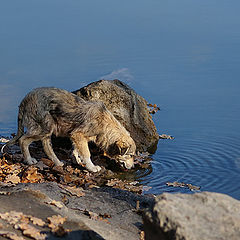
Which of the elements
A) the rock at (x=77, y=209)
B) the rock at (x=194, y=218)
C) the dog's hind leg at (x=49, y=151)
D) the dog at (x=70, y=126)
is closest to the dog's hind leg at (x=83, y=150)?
the dog at (x=70, y=126)

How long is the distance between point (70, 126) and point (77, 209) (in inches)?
139

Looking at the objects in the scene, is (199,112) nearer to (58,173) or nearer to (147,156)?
(147,156)

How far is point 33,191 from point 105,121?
3897 millimetres

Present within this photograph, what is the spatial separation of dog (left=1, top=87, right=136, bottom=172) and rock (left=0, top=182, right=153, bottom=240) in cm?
208

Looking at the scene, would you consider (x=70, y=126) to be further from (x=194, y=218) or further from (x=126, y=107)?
(x=194, y=218)

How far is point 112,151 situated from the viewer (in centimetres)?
1168

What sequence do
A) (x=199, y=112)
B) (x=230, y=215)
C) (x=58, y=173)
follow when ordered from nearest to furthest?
(x=230, y=215) → (x=58, y=173) → (x=199, y=112)

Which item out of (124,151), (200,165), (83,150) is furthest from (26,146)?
(200,165)

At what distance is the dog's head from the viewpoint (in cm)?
1152

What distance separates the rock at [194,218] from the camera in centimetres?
497

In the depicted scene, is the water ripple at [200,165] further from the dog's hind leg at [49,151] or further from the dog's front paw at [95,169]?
the dog's hind leg at [49,151]

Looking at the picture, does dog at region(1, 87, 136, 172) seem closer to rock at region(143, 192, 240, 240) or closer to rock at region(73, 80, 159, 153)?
rock at region(73, 80, 159, 153)

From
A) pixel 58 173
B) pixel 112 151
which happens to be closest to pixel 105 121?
pixel 112 151

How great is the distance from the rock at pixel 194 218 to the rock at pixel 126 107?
784 cm
